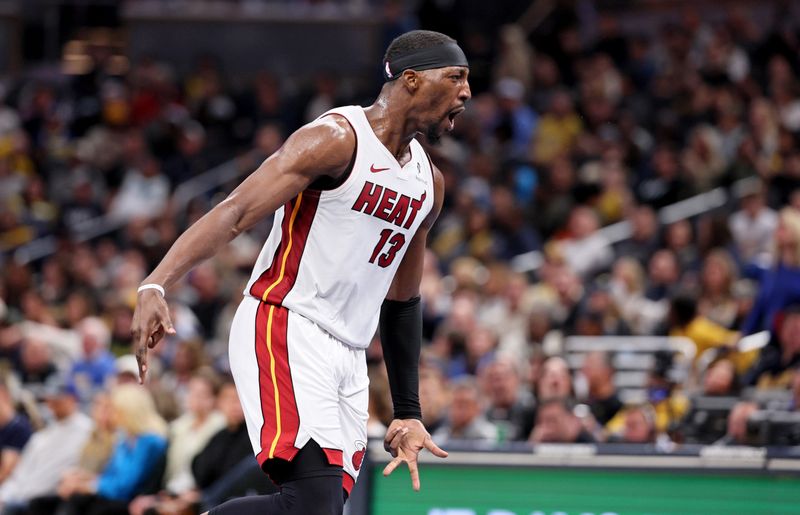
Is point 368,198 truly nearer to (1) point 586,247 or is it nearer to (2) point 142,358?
(2) point 142,358

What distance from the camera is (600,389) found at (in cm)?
965

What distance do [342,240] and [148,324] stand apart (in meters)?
0.87

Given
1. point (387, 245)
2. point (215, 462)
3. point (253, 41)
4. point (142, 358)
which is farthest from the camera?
point (253, 41)

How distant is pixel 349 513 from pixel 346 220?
3.44m

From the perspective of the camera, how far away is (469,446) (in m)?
7.64

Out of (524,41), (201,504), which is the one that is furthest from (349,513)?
(524,41)

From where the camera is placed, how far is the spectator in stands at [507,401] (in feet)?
30.4

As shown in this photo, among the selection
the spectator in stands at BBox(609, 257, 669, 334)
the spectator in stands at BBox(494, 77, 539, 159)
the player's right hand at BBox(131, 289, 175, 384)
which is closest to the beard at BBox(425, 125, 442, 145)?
the player's right hand at BBox(131, 289, 175, 384)

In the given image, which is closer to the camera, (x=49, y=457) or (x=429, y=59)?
(x=429, y=59)

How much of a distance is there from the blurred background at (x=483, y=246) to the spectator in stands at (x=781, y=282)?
23mm

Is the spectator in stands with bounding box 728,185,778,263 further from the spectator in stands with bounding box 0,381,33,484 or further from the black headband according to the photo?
the black headband

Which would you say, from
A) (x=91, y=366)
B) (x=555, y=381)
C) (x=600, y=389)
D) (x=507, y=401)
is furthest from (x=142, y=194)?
(x=555, y=381)

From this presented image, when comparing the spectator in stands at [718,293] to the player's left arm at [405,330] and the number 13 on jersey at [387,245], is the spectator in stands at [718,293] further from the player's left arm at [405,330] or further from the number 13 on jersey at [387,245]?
the number 13 on jersey at [387,245]

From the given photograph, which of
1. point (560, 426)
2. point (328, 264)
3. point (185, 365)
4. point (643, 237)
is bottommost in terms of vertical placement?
point (185, 365)
